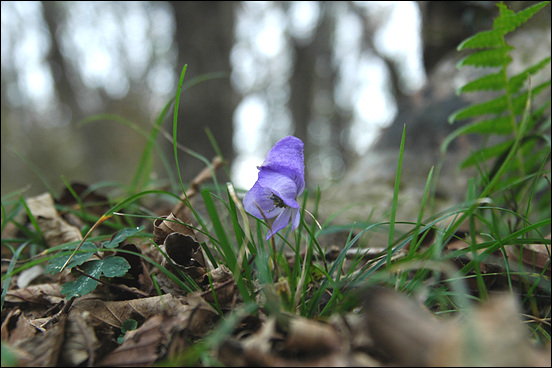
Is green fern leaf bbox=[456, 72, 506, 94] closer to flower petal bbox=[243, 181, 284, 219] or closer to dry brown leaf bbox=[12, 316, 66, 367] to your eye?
flower petal bbox=[243, 181, 284, 219]

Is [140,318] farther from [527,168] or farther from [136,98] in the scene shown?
[136,98]

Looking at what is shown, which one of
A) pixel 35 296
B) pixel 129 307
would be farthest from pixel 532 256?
pixel 35 296

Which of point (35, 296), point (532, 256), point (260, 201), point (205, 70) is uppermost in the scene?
point (205, 70)

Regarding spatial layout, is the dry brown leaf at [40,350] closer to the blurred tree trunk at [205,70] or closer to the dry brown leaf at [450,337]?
the dry brown leaf at [450,337]

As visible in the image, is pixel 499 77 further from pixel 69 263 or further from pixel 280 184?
pixel 69 263

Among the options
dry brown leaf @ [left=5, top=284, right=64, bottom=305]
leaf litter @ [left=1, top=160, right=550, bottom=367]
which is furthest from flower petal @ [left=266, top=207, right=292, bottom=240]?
dry brown leaf @ [left=5, top=284, right=64, bottom=305]

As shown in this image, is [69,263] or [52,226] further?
[52,226]
